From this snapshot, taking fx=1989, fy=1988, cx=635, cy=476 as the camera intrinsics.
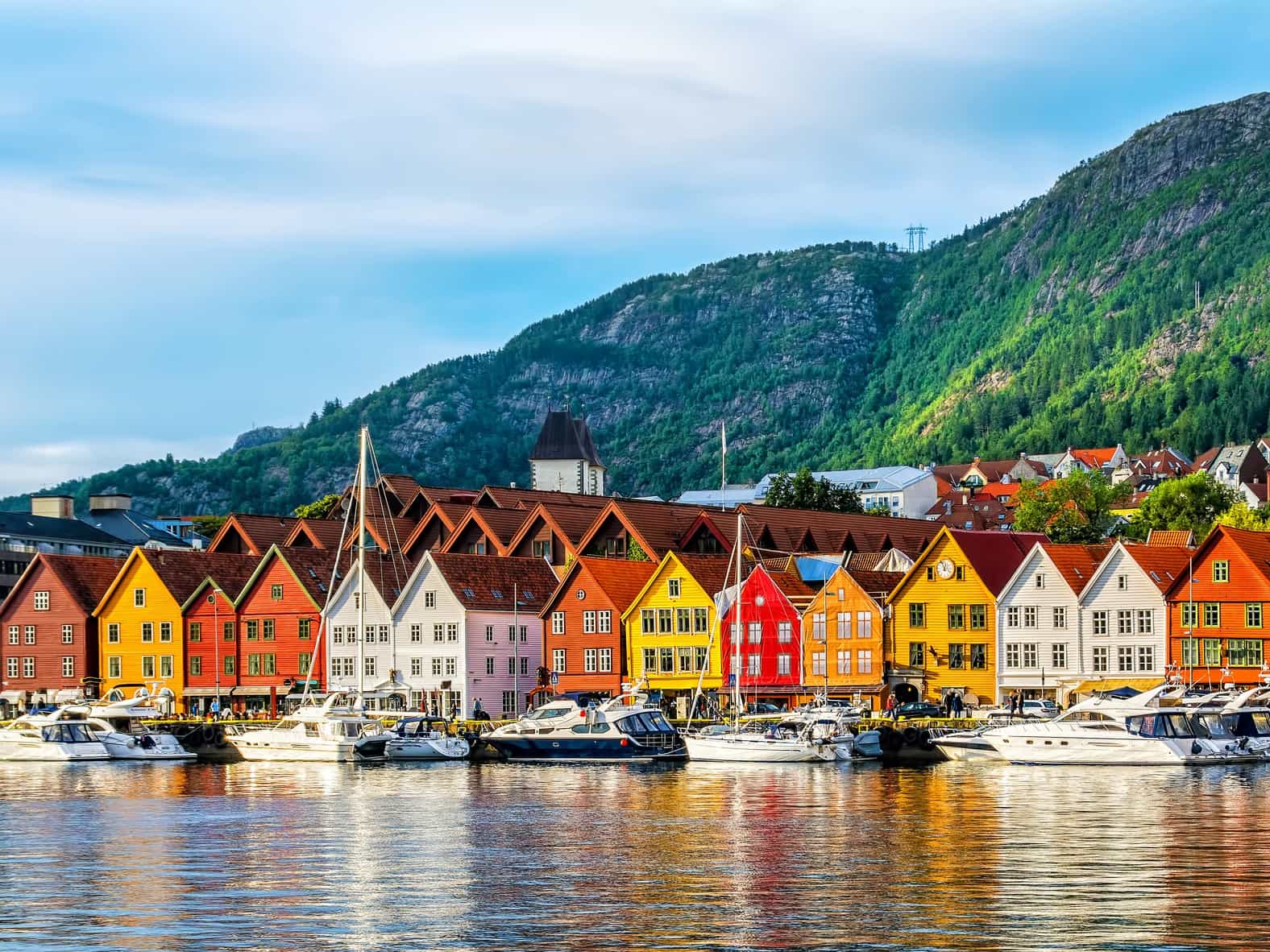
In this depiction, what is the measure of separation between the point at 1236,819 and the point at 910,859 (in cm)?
1453

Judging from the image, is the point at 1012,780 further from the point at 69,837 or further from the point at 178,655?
the point at 178,655

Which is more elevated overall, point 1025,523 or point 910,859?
point 1025,523

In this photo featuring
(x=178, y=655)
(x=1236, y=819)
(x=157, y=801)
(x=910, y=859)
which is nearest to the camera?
(x=910, y=859)

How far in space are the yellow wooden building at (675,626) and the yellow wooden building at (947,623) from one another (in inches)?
448

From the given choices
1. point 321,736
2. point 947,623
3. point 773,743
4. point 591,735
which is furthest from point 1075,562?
point 321,736

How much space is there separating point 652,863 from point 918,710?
56793 millimetres

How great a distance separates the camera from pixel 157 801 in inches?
3066

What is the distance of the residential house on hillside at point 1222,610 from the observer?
111125 millimetres

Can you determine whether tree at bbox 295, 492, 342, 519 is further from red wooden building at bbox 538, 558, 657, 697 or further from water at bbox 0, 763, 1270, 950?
water at bbox 0, 763, 1270, 950

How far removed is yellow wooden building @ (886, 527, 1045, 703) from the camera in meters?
120

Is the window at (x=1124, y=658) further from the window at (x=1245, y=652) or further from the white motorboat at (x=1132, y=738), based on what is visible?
the white motorboat at (x=1132, y=738)

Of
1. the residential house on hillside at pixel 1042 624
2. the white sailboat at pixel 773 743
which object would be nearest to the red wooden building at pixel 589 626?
the residential house on hillside at pixel 1042 624

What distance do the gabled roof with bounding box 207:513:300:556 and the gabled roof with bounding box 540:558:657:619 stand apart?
30504 mm

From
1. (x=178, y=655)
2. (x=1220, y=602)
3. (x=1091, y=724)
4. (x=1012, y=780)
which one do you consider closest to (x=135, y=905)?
(x=1012, y=780)
